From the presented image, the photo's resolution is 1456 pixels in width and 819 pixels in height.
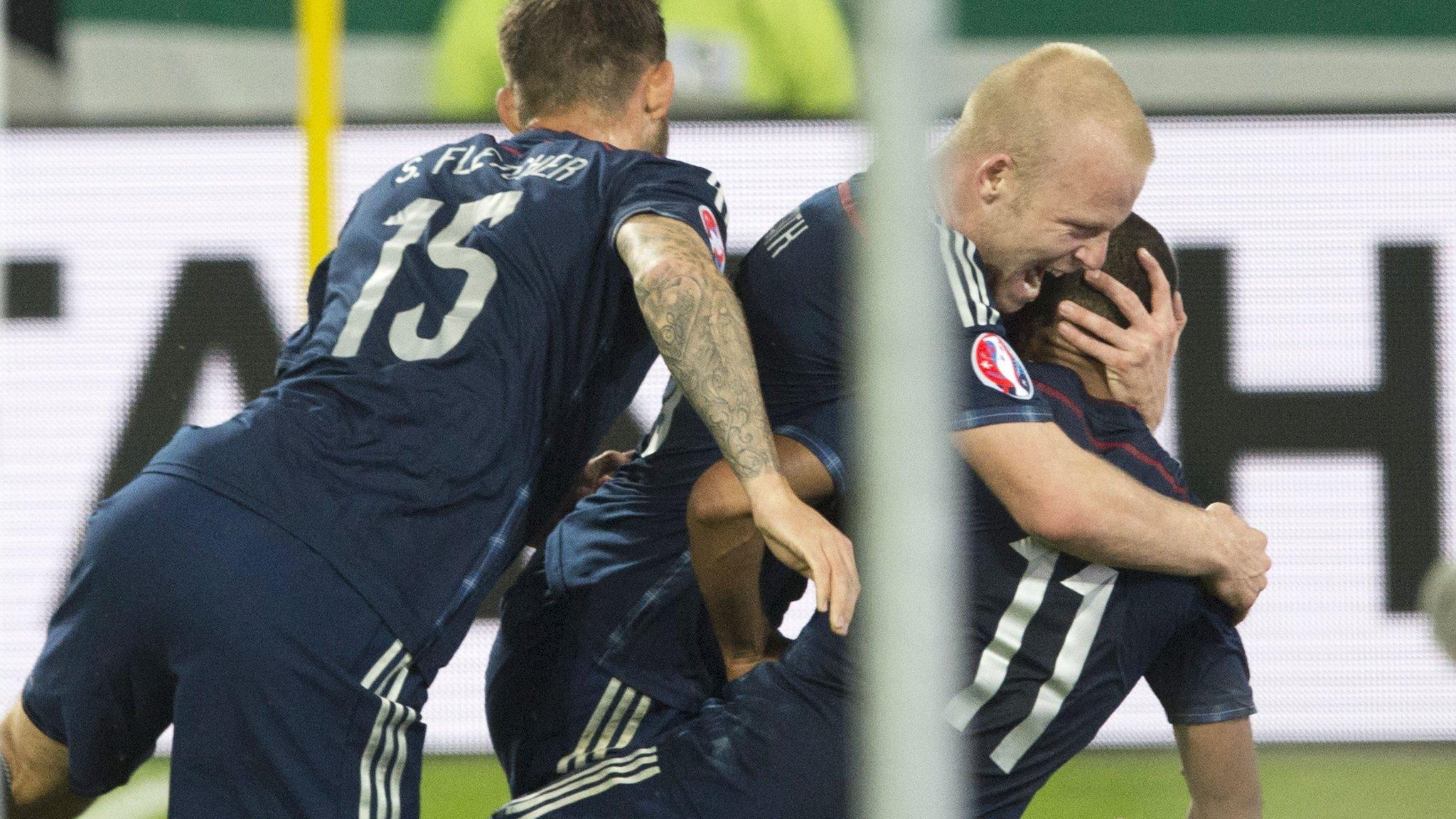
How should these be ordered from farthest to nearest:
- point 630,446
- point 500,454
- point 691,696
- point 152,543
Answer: point 630,446 → point 691,696 → point 500,454 → point 152,543

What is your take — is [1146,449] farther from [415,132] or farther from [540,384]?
[415,132]

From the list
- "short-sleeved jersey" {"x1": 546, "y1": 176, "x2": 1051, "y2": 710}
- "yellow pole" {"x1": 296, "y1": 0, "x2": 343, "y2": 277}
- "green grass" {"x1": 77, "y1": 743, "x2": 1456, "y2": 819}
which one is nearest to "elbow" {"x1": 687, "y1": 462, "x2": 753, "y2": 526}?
"short-sleeved jersey" {"x1": 546, "y1": 176, "x2": 1051, "y2": 710}

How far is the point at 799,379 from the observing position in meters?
1.62

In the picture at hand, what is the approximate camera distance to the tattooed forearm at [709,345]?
138 cm

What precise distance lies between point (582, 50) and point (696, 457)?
1.61ft

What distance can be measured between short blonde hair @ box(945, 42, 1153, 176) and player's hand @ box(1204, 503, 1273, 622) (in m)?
0.39

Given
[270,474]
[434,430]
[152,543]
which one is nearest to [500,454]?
[434,430]

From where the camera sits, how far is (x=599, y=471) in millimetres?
1964

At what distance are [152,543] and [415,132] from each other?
187 cm

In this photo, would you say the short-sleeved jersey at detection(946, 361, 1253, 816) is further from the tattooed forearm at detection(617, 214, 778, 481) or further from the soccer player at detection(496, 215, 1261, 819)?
the tattooed forearm at detection(617, 214, 778, 481)

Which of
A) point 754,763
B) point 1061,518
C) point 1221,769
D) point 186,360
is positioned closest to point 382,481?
point 754,763

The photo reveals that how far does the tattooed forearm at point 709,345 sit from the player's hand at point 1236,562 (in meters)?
0.46

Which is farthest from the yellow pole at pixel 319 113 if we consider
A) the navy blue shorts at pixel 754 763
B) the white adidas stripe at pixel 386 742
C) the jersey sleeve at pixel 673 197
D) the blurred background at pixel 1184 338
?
the navy blue shorts at pixel 754 763

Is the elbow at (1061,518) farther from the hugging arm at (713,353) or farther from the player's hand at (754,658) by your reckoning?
the player's hand at (754,658)
